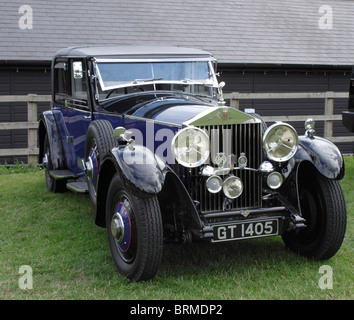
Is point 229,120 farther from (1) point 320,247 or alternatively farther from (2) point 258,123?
(1) point 320,247

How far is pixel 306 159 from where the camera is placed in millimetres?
4121

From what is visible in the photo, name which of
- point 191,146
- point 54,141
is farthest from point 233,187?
point 54,141

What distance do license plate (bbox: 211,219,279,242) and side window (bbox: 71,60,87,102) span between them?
8.19 ft

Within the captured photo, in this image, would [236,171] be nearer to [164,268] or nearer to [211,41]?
[164,268]

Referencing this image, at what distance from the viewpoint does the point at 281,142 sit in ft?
13.1

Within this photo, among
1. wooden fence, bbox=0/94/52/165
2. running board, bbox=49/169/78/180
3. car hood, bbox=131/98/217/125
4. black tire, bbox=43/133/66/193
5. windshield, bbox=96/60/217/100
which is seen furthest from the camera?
wooden fence, bbox=0/94/52/165

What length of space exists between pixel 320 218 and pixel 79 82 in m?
3.10

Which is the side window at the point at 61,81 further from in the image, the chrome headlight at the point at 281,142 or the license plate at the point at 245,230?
the license plate at the point at 245,230

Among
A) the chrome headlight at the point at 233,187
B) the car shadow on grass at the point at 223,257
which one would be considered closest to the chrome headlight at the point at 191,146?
the chrome headlight at the point at 233,187

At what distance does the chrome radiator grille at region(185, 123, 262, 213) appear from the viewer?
3871mm

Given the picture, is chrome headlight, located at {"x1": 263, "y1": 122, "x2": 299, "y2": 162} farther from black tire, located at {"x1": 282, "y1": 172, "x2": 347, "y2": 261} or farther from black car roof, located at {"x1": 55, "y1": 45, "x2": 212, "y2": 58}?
black car roof, located at {"x1": 55, "y1": 45, "x2": 212, "y2": 58}

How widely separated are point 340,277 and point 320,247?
334 mm

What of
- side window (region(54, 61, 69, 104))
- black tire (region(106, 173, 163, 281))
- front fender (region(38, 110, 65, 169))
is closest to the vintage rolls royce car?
black tire (region(106, 173, 163, 281))
